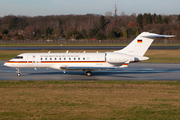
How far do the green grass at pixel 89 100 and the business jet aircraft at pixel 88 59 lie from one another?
4740 millimetres

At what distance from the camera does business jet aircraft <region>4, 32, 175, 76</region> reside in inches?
951

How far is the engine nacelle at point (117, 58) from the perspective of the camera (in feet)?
78.7

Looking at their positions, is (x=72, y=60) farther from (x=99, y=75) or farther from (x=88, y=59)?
(x=99, y=75)

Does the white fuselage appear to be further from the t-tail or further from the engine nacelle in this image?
the t-tail

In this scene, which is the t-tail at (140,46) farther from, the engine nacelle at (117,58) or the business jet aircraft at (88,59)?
the engine nacelle at (117,58)

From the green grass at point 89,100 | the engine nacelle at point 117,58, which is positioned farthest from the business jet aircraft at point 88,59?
the green grass at point 89,100

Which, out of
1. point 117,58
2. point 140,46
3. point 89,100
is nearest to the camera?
point 89,100

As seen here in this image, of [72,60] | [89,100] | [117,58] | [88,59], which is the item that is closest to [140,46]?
[117,58]

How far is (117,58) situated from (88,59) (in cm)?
311

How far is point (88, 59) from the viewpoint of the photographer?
2447 centimetres

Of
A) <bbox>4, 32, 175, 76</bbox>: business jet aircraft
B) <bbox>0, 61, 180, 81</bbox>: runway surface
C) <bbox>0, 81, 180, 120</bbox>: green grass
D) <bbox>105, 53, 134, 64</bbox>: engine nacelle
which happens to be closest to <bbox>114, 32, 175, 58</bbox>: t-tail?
<bbox>4, 32, 175, 76</bbox>: business jet aircraft

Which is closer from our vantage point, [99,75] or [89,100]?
[89,100]

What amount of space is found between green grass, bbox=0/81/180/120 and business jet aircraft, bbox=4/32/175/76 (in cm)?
474

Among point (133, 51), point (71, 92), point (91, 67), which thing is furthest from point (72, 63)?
point (71, 92)
